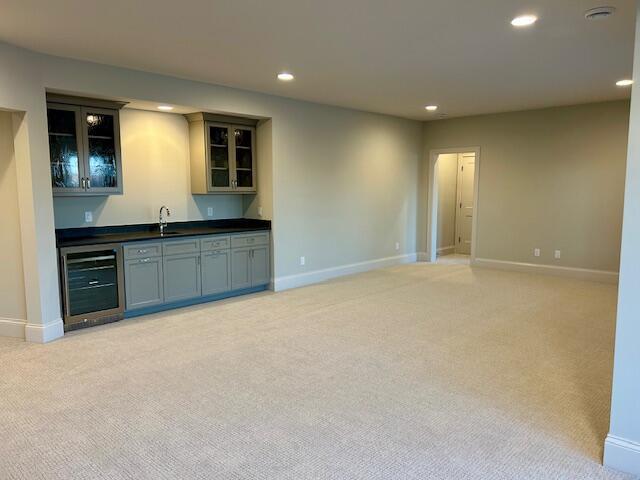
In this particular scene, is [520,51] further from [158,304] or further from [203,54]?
[158,304]

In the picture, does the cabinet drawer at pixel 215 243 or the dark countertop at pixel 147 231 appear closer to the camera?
the dark countertop at pixel 147 231

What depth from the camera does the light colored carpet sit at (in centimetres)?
240

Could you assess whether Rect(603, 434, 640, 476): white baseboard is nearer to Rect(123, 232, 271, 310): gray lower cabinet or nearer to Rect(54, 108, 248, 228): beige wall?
Rect(123, 232, 271, 310): gray lower cabinet

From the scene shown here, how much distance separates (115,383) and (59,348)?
1.08m

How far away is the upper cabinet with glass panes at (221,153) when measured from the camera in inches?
227

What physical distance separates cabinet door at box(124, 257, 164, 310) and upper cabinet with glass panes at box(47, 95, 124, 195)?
2.77ft

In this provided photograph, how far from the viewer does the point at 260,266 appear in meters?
6.08

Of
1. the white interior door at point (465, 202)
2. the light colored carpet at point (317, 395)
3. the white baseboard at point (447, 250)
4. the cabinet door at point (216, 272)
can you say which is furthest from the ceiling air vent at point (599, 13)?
the white baseboard at point (447, 250)

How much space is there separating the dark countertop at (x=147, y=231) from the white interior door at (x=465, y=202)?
5.10 m

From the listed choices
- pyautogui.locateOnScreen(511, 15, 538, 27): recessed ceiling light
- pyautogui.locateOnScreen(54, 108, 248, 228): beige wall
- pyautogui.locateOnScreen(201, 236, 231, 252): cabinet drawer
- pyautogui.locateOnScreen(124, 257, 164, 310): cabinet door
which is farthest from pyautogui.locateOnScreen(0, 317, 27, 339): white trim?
pyautogui.locateOnScreen(511, 15, 538, 27): recessed ceiling light

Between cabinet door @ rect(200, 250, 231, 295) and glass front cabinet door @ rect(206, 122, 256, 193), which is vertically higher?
glass front cabinet door @ rect(206, 122, 256, 193)

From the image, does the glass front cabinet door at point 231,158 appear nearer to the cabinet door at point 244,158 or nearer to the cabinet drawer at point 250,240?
the cabinet door at point 244,158

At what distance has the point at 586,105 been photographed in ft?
21.9

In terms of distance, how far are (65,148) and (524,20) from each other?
426 centimetres
